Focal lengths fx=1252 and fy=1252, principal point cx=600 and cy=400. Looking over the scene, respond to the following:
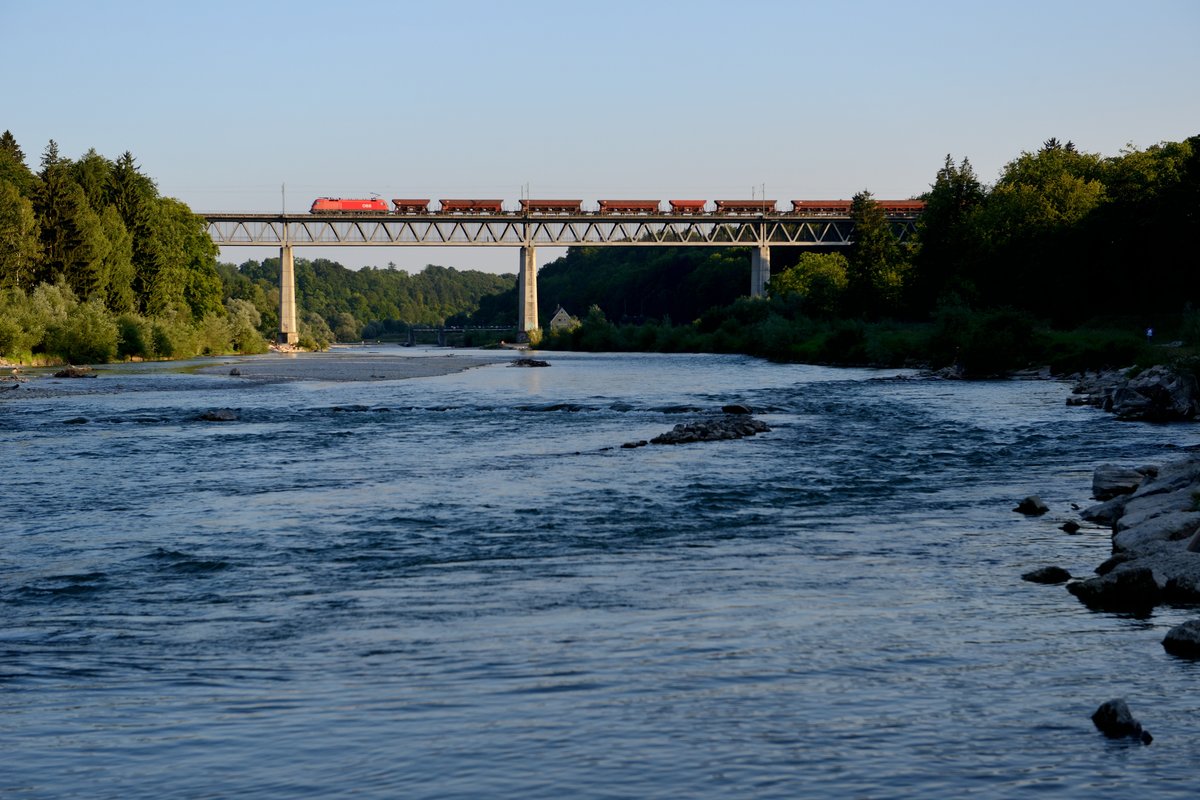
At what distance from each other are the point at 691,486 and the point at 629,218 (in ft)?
421

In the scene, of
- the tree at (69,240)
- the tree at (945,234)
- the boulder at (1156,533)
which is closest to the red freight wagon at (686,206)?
the tree at (945,234)

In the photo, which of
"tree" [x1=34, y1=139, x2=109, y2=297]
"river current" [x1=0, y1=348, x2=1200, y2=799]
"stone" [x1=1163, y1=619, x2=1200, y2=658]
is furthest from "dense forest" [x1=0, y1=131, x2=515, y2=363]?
"stone" [x1=1163, y1=619, x2=1200, y2=658]

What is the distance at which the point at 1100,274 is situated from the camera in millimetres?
80625

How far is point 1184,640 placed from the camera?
10922 millimetres

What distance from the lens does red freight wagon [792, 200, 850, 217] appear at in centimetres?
15400

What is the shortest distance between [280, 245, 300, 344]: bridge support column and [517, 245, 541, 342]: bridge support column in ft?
91.0

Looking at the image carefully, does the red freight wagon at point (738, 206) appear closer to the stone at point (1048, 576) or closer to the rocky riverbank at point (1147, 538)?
the rocky riverbank at point (1147, 538)

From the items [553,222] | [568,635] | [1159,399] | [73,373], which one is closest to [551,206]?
[553,222]

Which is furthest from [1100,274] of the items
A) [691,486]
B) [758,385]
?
[691,486]

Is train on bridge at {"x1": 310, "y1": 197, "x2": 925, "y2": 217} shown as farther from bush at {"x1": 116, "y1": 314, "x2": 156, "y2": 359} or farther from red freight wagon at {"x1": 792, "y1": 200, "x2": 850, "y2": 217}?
bush at {"x1": 116, "y1": 314, "x2": 156, "y2": 359}

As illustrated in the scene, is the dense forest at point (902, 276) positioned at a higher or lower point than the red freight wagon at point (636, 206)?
lower

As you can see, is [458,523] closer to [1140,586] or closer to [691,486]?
[691,486]

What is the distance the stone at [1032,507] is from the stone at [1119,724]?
10791 millimetres

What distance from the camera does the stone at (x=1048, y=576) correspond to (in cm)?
1401
